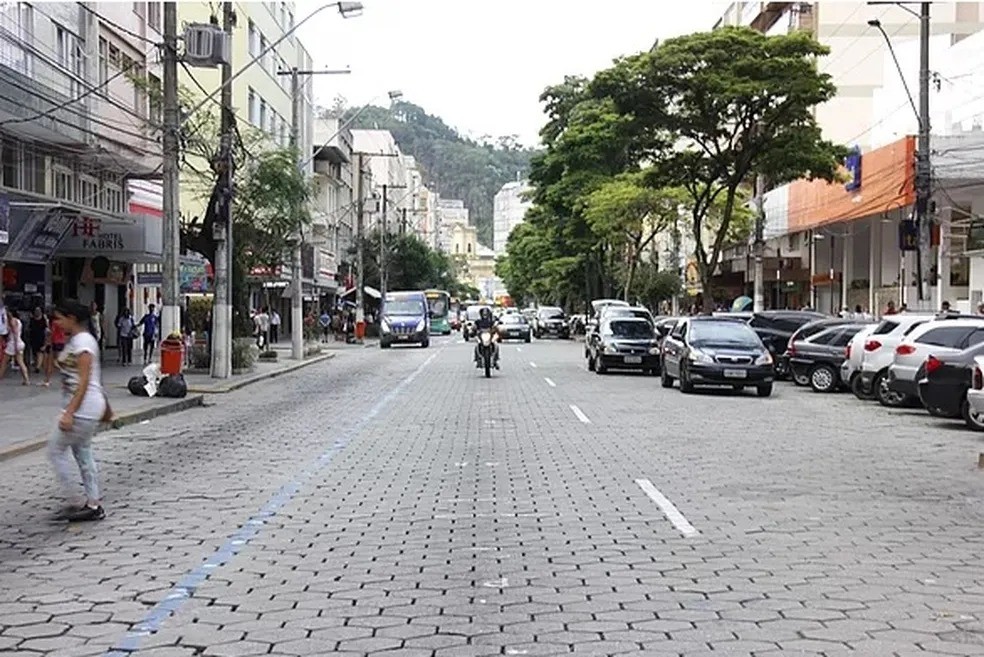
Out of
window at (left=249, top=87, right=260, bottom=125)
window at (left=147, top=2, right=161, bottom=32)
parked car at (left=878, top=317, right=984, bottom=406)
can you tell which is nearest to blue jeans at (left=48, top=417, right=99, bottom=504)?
parked car at (left=878, top=317, right=984, bottom=406)

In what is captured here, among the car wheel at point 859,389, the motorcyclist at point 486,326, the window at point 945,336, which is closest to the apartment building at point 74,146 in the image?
the motorcyclist at point 486,326

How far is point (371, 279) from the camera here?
259ft

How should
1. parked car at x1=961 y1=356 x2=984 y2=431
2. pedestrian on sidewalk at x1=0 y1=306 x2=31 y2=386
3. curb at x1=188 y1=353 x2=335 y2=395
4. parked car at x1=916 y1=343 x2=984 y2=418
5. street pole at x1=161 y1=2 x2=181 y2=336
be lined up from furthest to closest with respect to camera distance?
1. curb at x1=188 y1=353 x2=335 y2=395
2. pedestrian on sidewalk at x1=0 y1=306 x2=31 y2=386
3. street pole at x1=161 y1=2 x2=181 y2=336
4. parked car at x1=916 y1=343 x2=984 y2=418
5. parked car at x1=961 y1=356 x2=984 y2=431

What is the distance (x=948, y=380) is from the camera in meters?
17.6

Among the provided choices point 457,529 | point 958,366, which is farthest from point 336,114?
point 457,529

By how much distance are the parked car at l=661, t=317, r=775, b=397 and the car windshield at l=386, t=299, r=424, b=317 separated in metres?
28.6

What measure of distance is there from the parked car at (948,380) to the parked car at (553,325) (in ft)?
162

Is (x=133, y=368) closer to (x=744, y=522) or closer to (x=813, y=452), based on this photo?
(x=813, y=452)

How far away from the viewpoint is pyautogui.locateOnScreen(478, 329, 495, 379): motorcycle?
92.9 ft

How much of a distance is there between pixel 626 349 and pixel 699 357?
21.3 ft

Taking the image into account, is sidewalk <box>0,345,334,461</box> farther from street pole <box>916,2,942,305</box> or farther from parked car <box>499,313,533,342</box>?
parked car <box>499,313,533,342</box>

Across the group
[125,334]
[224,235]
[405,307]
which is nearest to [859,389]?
[224,235]

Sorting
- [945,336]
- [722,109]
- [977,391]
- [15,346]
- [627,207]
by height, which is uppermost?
[722,109]

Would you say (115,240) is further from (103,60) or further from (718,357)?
(718,357)
